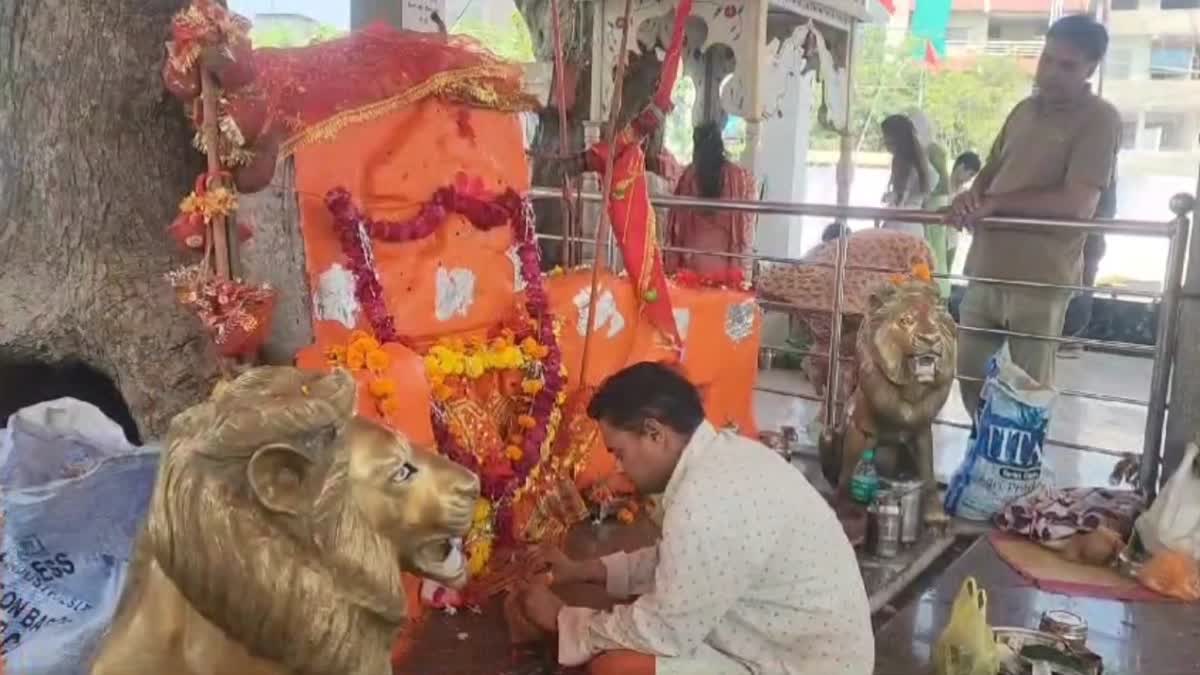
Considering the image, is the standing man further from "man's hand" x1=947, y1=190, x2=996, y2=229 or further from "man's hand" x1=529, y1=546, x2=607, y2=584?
"man's hand" x1=529, y1=546, x2=607, y2=584

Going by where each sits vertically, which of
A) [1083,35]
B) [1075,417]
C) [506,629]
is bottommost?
[1075,417]

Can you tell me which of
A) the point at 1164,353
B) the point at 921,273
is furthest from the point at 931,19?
the point at 921,273

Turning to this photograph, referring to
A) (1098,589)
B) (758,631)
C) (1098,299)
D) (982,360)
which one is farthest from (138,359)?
(1098,299)

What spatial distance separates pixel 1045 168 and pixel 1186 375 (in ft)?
3.10

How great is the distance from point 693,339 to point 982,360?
4.48 ft

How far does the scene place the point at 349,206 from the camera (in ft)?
8.86

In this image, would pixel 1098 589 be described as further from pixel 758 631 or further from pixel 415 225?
pixel 415 225

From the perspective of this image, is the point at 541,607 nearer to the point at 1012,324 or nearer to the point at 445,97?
the point at 445,97

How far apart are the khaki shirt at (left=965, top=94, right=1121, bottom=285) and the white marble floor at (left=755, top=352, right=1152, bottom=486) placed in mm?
717

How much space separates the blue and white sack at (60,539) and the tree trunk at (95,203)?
0.42 meters

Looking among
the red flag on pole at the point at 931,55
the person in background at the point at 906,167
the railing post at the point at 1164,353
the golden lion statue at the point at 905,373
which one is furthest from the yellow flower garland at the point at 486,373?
the red flag on pole at the point at 931,55

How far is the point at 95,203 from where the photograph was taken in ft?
10.1

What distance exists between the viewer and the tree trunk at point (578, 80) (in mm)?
6871

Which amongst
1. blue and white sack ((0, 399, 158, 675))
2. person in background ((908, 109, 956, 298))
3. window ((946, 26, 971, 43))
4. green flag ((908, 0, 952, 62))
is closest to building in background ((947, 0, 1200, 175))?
window ((946, 26, 971, 43))
